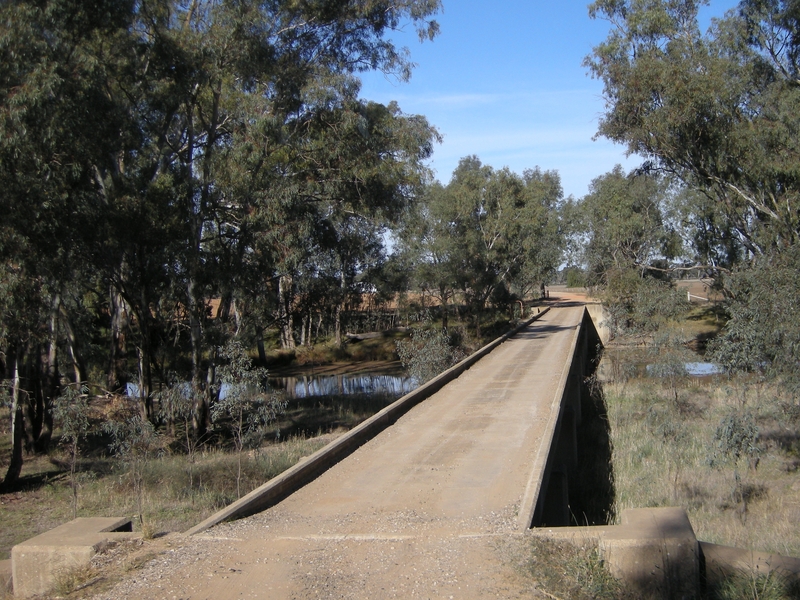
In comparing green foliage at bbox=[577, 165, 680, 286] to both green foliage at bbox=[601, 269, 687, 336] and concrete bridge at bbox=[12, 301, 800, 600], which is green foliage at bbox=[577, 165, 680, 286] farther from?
concrete bridge at bbox=[12, 301, 800, 600]

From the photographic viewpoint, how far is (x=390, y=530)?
658cm

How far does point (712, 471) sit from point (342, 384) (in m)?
20.5

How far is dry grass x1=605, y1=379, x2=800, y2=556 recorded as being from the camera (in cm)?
1091

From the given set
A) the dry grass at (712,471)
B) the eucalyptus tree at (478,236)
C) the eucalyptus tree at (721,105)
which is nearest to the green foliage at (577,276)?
the eucalyptus tree at (478,236)

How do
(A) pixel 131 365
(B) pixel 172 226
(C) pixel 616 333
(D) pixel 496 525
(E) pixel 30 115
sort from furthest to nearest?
(C) pixel 616 333 < (A) pixel 131 365 < (B) pixel 172 226 < (E) pixel 30 115 < (D) pixel 496 525

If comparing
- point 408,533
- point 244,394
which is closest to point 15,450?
point 244,394

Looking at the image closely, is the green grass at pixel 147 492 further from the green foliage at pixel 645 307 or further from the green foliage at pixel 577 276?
the green foliage at pixel 577 276

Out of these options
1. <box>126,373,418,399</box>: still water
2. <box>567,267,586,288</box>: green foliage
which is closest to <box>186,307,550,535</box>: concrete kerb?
<box>126,373,418,399</box>: still water

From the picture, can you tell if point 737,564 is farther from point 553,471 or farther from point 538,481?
point 553,471

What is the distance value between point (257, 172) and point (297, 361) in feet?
74.4

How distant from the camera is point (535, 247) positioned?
36688mm

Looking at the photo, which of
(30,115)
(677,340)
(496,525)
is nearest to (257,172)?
(30,115)

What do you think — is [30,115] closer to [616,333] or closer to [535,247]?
[616,333]

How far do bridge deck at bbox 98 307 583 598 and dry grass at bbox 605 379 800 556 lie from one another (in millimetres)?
2816
